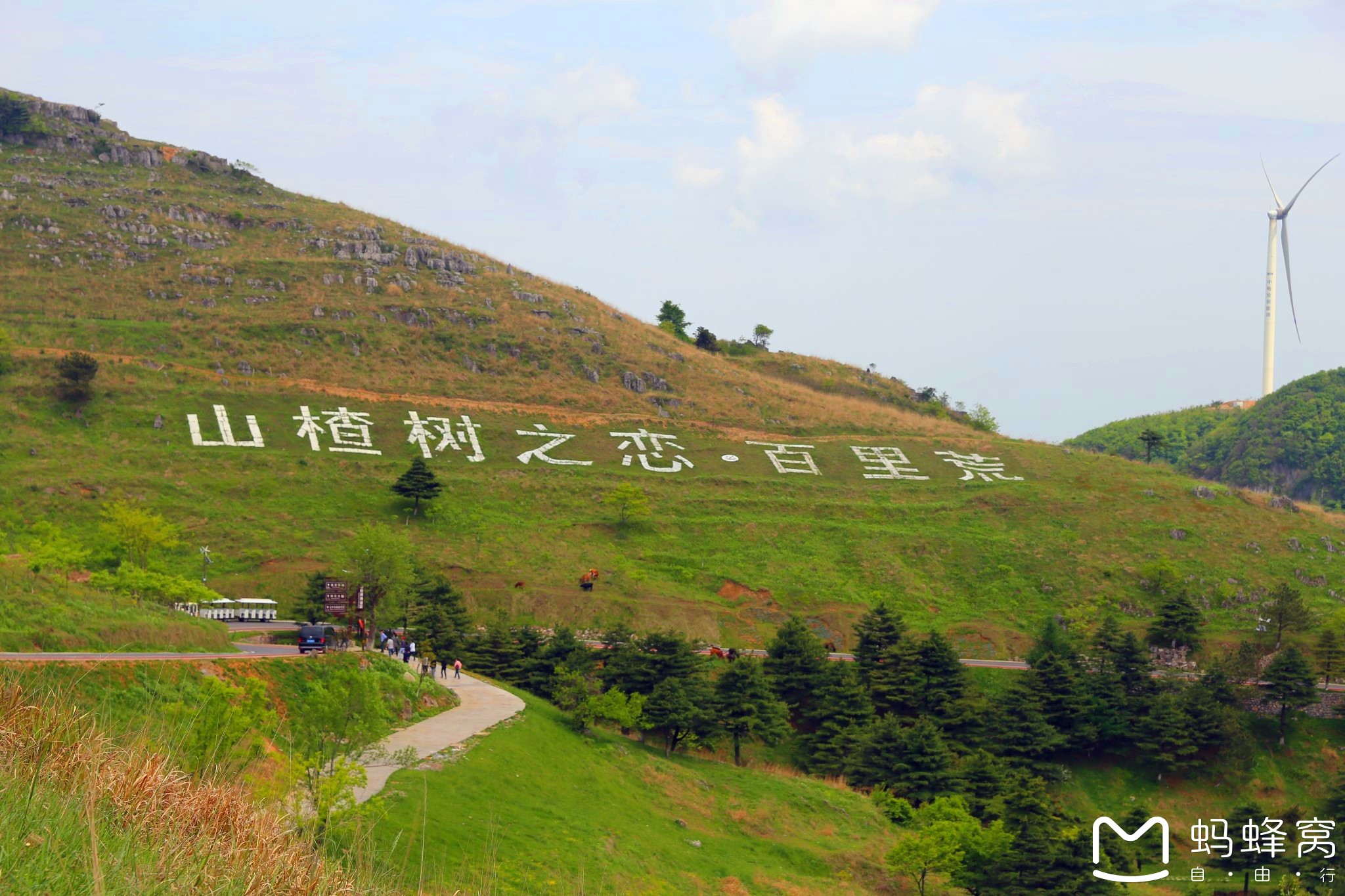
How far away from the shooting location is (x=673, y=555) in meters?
73.5

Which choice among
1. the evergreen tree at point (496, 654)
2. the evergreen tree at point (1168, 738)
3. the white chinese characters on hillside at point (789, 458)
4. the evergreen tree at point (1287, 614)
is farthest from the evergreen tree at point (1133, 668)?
the white chinese characters on hillside at point (789, 458)

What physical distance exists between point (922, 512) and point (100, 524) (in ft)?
180

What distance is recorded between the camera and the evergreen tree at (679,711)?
1884 inches

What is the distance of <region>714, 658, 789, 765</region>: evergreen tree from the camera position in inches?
1978

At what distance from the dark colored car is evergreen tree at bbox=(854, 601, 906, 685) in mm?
26766

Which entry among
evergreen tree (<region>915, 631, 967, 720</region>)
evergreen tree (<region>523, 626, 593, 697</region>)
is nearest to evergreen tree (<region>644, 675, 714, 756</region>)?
evergreen tree (<region>523, 626, 593, 697</region>)

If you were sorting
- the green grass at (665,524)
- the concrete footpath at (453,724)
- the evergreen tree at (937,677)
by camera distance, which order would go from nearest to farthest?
the concrete footpath at (453,724), the evergreen tree at (937,677), the green grass at (665,524)

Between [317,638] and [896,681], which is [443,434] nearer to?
[317,638]

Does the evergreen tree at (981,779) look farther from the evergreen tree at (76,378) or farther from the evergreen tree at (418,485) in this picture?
the evergreen tree at (76,378)

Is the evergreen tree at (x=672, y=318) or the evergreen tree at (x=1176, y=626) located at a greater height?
the evergreen tree at (x=672, y=318)

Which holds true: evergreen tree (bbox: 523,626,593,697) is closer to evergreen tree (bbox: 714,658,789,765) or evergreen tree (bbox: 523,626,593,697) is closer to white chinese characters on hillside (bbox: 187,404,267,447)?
evergreen tree (bbox: 714,658,789,765)

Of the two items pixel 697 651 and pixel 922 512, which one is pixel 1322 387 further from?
pixel 697 651

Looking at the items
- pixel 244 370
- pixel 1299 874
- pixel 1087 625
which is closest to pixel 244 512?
pixel 244 370

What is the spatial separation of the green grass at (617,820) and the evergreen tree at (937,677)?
988 cm
